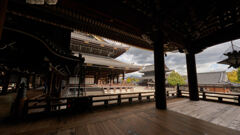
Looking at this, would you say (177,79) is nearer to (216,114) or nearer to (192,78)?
(192,78)

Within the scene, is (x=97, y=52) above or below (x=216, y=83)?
above

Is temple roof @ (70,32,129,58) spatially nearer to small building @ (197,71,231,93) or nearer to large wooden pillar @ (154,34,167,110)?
large wooden pillar @ (154,34,167,110)

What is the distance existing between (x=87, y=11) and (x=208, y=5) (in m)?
3.82

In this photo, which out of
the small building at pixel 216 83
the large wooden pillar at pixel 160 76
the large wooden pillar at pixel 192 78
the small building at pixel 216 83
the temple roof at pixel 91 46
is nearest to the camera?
the large wooden pillar at pixel 160 76

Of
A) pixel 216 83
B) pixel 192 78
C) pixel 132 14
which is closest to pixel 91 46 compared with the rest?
pixel 132 14

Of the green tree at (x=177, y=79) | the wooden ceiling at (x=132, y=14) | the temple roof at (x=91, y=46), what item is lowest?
the green tree at (x=177, y=79)

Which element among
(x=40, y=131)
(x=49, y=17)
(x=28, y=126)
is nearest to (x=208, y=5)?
(x=49, y=17)

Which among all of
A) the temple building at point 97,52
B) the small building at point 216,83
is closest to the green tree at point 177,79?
the small building at point 216,83

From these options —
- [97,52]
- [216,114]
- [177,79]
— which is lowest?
[216,114]

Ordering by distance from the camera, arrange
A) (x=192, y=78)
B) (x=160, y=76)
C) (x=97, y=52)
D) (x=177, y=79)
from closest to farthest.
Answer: (x=160, y=76)
(x=192, y=78)
(x=97, y=52)
(x=177, y=79)

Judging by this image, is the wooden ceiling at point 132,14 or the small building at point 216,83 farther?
the small building at point 216,83

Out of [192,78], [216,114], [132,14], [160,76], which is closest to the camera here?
[132,14]

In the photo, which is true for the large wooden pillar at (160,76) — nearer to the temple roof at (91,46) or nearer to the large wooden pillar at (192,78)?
the large wooden pillar at (192,78)

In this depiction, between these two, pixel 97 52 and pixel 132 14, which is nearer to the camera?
pixel 132 14
